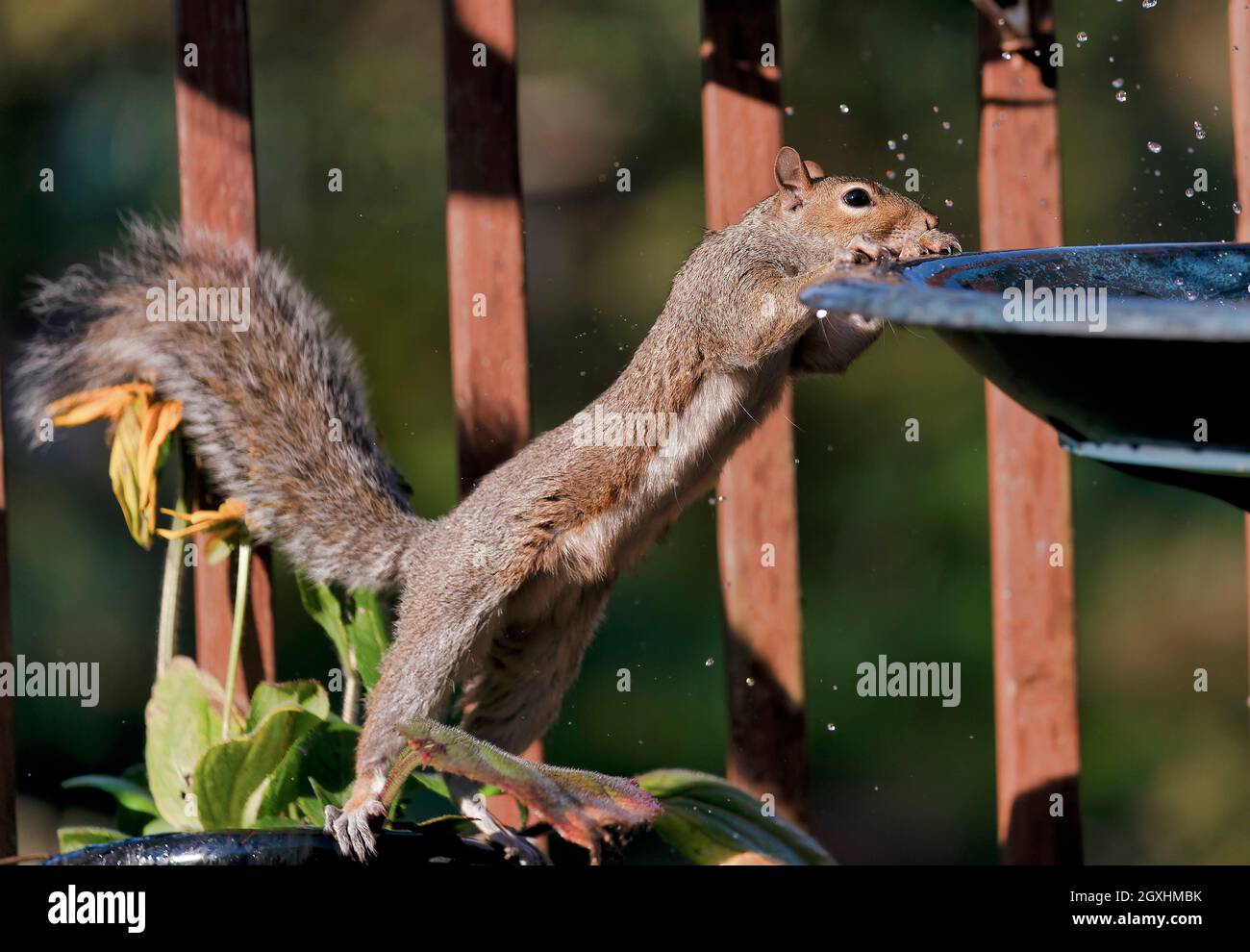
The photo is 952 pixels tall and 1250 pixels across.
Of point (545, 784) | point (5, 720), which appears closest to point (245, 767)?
point (5, 720)

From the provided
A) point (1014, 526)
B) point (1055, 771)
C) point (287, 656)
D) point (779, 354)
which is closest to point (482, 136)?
point (779, 354)

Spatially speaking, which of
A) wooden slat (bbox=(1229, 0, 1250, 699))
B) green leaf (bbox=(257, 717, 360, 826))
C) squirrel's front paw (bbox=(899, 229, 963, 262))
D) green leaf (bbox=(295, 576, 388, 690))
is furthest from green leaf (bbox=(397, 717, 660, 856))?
wooden slat (bbox=(1229, 0, 1250, 699))

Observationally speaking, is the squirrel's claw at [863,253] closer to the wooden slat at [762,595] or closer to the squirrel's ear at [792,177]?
the squirrel's ear at [792,177]

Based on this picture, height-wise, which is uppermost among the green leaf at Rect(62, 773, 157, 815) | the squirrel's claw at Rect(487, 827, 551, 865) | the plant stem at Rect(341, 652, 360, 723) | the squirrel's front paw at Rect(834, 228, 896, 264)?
the squirrel's front paw at Rect(834, 228, 896, 264)

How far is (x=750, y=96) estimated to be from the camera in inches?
71.1

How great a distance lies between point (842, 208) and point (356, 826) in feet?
2.87

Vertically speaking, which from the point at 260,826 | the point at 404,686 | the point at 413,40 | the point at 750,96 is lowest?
the point at 260,826

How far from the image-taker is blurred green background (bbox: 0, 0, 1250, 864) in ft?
10.4

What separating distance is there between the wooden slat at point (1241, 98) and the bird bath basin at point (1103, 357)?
2.30 feet

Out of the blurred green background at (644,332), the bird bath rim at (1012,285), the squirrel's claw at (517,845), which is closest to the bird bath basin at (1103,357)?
the bird bath rim at (1012,285)

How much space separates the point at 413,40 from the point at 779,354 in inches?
88.0

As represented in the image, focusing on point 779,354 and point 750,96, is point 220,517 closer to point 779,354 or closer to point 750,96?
point 779,354

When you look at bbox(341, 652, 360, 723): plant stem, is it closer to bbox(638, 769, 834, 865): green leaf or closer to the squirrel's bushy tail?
the squirrel's bushy tail

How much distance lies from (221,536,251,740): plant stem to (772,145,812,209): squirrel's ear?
30.1 inches
